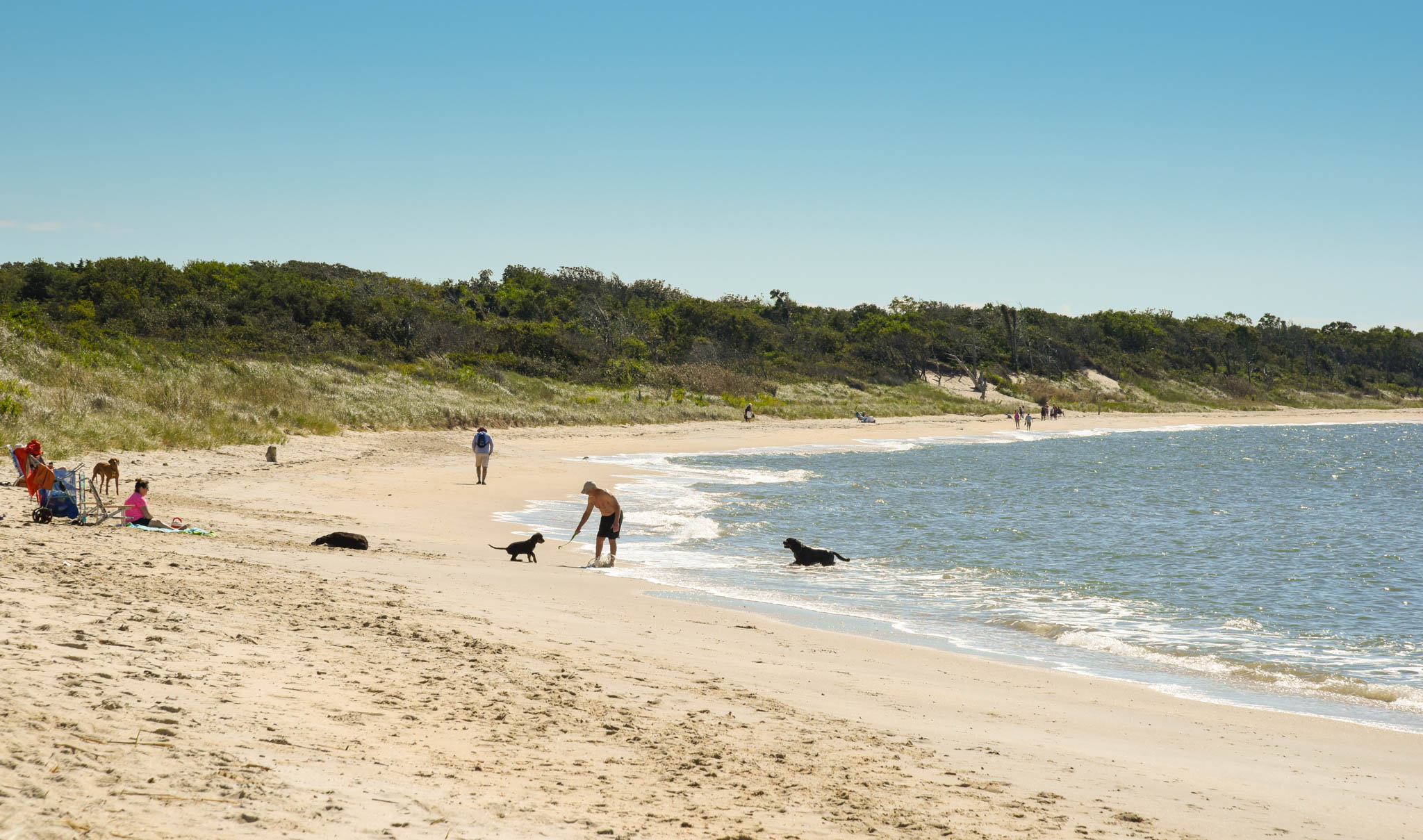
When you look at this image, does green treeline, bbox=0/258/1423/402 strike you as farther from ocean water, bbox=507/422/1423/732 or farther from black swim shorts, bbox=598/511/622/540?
black swim shorts, bbox=598/511/622/540

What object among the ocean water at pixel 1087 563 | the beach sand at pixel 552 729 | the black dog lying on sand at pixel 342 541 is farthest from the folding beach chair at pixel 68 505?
the ocean water at pixel 1087 563

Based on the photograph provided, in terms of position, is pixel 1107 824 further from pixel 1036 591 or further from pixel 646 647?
pixel 1036 591

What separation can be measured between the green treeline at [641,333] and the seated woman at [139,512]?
19.9m

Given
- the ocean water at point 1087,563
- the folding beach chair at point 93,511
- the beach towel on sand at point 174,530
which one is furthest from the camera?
the folding beach chair at point 93,511

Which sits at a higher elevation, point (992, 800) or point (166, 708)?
point (166, 708)

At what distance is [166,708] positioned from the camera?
16.2 feet

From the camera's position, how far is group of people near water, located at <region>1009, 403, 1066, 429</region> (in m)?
60.9

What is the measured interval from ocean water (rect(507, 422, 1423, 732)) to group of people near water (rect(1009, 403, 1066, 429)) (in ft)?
83.5

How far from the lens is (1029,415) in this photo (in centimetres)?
6125

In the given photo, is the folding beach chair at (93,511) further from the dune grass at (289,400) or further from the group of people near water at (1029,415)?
the group of people near water at (1029,415)

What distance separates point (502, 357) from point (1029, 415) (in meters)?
32.1

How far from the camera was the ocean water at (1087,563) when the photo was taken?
9.67m

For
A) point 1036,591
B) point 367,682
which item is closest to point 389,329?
point 1036,591

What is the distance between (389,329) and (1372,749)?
4701cm
